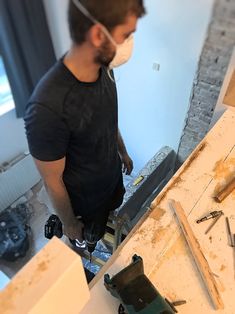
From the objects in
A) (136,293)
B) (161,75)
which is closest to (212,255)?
(136,293)

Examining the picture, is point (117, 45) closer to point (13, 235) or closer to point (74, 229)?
point (74, 229)

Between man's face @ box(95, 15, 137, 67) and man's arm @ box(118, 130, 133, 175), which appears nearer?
man's face @ box(95, 15, 137, 67)

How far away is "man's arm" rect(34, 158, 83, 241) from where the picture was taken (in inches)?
38.7

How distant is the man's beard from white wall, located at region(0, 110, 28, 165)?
4.84 ft

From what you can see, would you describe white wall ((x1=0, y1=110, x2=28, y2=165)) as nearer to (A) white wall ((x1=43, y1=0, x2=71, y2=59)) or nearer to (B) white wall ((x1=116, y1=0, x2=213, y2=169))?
(A) white wall ((x1=43, y1=0, x2=71, y2=59))

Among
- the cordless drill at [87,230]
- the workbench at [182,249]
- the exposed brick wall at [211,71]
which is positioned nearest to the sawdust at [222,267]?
the workbench at [182,249]

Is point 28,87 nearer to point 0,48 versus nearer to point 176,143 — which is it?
point 0,48

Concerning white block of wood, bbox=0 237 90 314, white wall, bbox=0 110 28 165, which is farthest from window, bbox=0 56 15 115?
white block of wood, bbox=0 237 90 314

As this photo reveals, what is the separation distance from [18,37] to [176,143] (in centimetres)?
123

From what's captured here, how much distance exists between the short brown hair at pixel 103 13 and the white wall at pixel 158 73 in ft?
2.22

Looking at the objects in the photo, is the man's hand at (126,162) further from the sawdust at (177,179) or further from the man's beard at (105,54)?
the man's beard at (105,54)

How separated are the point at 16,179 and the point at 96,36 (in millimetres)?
1827

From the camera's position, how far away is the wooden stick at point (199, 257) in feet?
2.52

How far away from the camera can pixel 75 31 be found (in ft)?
2.56
